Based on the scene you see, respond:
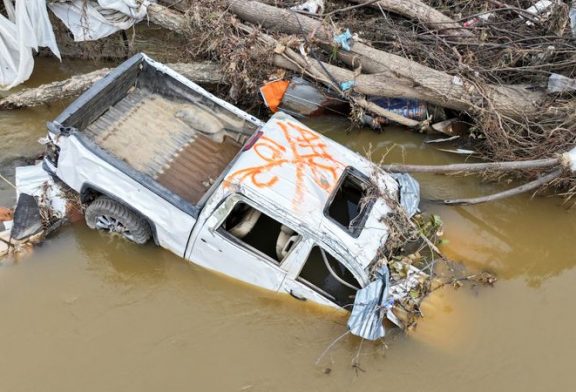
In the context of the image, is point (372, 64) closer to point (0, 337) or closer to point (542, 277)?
point (542, 277)

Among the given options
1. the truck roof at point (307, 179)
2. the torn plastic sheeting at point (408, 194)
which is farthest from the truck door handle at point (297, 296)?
the torn plastic sheeting at point (408, 194)

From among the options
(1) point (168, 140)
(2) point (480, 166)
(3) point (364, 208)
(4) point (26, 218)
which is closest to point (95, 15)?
(1) point (168, 140)

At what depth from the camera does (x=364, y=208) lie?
5.62m

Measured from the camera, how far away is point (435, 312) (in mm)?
5891

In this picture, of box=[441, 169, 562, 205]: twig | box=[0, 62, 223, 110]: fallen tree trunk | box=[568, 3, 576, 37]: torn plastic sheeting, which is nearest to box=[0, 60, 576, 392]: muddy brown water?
box=[441, 169, 562, 205]: twig

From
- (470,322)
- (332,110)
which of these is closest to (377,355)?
(470,322)

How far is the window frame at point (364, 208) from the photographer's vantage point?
523 cm

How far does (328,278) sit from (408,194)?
155cm

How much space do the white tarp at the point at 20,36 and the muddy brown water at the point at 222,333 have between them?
2.11 m

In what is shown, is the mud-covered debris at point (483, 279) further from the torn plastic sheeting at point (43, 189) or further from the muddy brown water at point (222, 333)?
the torn plastic sheeting at point (43, 189)

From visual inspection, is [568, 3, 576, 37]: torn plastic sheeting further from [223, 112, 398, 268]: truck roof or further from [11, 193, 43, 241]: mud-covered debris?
[11, 193, 43, 241]: mud-covered debris

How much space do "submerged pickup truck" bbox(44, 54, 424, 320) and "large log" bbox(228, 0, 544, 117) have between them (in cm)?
218

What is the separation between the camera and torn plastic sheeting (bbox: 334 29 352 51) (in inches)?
307

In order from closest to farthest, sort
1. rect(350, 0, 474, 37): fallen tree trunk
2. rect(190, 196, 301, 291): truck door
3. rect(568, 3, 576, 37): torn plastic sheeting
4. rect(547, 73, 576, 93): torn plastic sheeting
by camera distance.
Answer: rect(190, 196, 301, 291): truck door
rect(547, 73, 576, 93): torn plastic sheeting
rect(568, 3, 576, 37): torn plastic sheeting
rect(350, 0, 474, 37): fallen tree trunk
